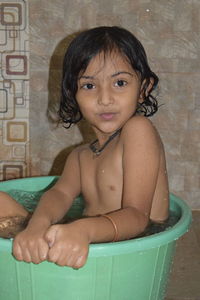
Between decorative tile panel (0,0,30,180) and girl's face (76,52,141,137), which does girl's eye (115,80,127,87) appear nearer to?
girl's face (76,52,141,137)

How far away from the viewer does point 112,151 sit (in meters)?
1.00

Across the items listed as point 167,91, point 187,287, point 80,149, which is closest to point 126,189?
point 80,149

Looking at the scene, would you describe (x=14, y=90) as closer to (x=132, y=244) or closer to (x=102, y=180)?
(x=102, y=180)

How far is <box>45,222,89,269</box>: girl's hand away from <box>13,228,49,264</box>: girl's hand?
0.01m

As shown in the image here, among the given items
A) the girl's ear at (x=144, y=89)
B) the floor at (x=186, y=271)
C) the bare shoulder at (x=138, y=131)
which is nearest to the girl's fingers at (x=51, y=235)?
the bare shoulder at (x=138, y=131)

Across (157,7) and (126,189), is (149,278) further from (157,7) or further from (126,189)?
(157,7)

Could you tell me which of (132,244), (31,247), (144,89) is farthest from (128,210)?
(144,89)

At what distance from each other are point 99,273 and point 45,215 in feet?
0.56

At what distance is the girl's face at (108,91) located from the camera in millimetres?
Answer: 927

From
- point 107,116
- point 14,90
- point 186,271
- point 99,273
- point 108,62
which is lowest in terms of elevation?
point 186,271

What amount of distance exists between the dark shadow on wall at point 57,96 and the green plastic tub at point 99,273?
0.94 meters

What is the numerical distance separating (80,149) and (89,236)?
432 mm

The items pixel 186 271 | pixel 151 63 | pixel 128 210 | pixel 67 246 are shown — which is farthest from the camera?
pixel 151 63

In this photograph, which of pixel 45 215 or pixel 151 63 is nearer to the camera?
pixel 45 215
